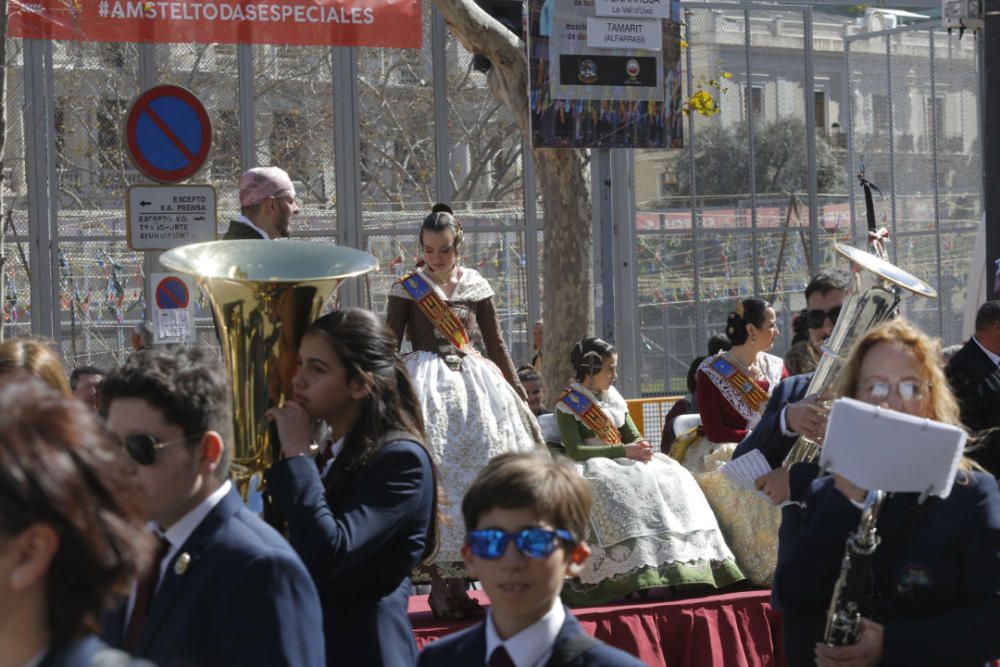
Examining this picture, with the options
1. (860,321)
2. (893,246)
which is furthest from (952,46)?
(860,321)

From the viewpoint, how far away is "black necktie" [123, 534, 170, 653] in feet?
8.57

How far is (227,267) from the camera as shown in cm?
361

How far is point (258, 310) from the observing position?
357 cm

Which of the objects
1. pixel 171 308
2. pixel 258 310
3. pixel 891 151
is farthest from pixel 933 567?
pixel 891 151

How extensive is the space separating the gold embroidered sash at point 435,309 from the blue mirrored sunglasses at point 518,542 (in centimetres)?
359

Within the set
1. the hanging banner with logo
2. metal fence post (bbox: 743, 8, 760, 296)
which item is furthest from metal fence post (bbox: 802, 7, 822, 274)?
the hanging banner with logo

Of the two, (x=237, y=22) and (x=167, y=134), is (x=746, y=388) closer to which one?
(x=167, y=134)

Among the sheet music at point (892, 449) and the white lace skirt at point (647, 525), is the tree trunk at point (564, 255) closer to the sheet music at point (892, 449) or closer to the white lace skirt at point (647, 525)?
the white lace skirt at point (647, 525)

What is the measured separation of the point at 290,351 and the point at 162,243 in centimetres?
491

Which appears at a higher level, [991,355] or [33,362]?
[33,362]

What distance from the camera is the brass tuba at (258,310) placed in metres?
3.46

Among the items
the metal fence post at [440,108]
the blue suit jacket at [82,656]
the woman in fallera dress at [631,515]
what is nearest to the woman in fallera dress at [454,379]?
the woman in fallera dress at [631,515]

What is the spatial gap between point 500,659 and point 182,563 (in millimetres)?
575

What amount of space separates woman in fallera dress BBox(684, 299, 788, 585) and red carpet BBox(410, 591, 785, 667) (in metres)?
0.31
